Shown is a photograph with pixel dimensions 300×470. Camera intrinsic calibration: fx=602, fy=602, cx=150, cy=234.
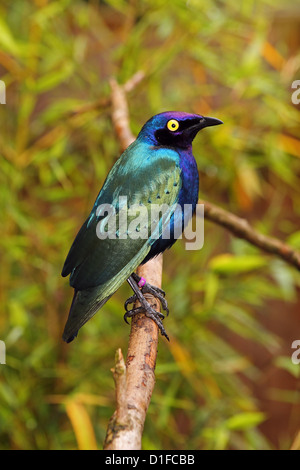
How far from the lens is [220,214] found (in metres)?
1.56

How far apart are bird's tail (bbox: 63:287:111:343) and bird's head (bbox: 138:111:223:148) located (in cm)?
39

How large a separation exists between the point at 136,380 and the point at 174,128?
2.07 ft

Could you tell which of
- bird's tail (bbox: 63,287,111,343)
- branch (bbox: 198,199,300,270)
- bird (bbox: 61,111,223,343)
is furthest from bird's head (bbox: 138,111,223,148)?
bird's tail (bbox: 63,287,111,343)

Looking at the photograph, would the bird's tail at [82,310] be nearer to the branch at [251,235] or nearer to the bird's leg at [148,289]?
the bird's leg at [148,289]

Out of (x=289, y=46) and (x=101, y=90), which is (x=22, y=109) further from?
(x=289, y=46)

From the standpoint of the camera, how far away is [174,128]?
137 centimetres

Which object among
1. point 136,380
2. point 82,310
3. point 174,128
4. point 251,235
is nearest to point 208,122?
point 174,128

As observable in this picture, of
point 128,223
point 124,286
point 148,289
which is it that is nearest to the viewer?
point 128,223

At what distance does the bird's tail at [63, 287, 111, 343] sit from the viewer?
1.20m

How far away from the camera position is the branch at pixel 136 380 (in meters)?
0.79

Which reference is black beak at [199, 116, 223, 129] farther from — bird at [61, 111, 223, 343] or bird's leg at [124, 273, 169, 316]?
bird's leg at [124, 273, 169, 316]

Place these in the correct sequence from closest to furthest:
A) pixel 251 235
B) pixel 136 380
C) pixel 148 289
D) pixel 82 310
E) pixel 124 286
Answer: pixel 136 380 < pixel 82 310 < pixel 148 289 < pixel 251 235 < pixel 124 286

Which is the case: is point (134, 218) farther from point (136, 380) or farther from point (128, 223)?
Result: point (136, 380)

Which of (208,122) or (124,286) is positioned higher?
(124,286)
